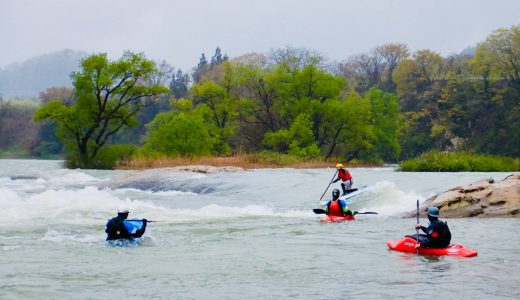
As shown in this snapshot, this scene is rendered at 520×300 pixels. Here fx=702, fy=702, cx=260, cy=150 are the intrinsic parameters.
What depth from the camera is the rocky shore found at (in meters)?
18.7

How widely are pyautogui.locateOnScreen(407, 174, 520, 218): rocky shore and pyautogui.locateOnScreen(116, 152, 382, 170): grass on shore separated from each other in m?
20.3

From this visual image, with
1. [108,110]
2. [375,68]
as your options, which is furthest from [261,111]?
[375,68]

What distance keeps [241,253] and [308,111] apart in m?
45.6

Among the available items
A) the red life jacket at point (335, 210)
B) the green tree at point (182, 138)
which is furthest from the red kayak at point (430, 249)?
the green tree at point (182, 138)

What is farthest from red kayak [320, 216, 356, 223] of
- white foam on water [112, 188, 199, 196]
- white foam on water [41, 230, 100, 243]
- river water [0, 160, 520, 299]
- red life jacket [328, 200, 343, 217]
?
white foam on water [112, 188, 199, 196]

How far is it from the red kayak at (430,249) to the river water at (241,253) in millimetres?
237

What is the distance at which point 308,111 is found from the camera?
5838cm

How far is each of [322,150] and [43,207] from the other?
4247 centimetres

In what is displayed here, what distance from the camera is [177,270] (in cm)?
1152

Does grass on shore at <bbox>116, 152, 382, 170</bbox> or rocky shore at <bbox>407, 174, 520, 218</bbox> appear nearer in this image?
rocky shore at <bbox>407, 174, 520, 218</bbox>

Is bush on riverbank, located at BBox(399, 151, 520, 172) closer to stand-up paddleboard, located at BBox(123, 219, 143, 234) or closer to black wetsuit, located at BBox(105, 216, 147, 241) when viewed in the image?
stand-up paddleboard, located at BBox(123, 219, 143, 234)

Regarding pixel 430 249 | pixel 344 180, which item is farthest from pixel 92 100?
pixel 430 249

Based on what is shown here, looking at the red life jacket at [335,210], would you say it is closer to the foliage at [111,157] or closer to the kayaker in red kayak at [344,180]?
the kayaker in red kayak at [344,180]

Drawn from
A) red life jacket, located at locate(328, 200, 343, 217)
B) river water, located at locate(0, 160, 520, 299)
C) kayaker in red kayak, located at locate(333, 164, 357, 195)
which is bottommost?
river water, located at locate(0, 160, 520, 299)
